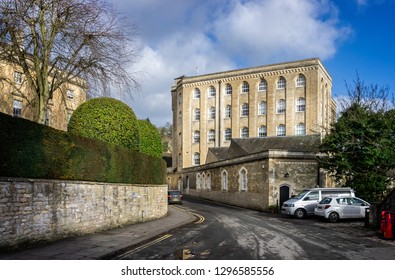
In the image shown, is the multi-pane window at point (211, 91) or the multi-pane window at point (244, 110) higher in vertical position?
the multi-pane window at point (211, 91)

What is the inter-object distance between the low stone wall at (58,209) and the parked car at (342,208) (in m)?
10.8

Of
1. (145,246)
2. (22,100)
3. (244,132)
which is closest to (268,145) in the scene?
(244,132)

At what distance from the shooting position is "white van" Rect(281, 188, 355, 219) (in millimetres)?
25844

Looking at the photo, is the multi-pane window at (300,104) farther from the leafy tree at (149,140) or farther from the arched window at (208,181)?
the leafy tree at (149,140)

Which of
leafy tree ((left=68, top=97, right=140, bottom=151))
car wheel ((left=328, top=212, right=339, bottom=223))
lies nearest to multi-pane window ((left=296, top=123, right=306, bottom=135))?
car wheel ((left=328, top=212, right=339, bottom=223))

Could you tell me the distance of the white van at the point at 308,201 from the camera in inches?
1017

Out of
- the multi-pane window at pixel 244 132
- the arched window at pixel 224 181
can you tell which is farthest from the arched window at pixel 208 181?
the multi-pane window at pixel 244 132

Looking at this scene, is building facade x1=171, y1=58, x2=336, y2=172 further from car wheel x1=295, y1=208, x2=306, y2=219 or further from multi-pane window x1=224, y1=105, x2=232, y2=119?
car wheel x1=295, y1=208, x2=306, y2=219

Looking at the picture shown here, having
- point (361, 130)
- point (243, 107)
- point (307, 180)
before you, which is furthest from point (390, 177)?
point (243, 107)

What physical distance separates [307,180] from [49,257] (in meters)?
26.2

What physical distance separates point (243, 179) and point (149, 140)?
49.7 feet

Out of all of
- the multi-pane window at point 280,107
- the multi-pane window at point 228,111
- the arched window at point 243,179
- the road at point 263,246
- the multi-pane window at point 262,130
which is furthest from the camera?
the multi-pane window at point 228,111

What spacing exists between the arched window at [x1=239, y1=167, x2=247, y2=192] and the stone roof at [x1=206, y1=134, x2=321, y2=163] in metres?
1.71

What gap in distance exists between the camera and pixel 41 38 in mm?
18531
